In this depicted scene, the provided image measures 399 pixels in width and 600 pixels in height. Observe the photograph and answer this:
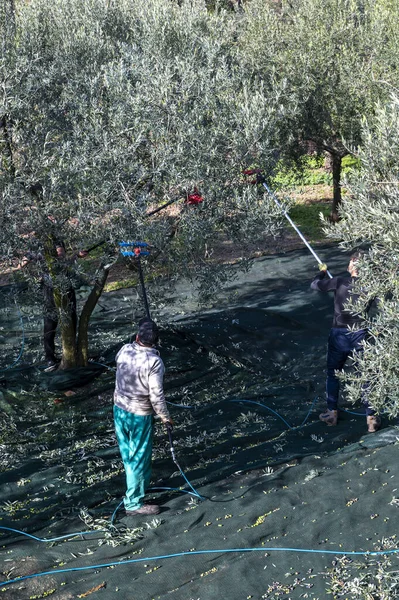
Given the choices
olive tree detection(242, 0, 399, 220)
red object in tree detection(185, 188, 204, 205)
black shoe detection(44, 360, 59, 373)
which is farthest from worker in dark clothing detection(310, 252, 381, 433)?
olive tree detection(242, 0, 399, 220)

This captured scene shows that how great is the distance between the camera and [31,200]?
7848mm

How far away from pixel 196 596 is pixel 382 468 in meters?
2.31

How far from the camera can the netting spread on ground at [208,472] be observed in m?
5.29

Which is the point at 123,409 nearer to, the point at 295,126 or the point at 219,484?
the point at 219,484

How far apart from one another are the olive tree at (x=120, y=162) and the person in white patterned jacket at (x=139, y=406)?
6.04 feet

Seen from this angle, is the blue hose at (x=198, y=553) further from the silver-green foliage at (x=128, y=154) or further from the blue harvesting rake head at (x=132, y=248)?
the silver-green foliage at (x=128, y=154)

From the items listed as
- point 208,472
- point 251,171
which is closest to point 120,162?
point 251,171

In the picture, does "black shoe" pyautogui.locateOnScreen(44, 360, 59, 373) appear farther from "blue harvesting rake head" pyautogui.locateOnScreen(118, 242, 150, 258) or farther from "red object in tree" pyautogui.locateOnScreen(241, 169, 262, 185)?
"red object in tree" pyautogui.locateOnScreen(241, 169, 262, 185)

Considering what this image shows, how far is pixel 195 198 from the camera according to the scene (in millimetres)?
8383

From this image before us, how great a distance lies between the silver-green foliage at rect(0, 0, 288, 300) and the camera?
7.79m

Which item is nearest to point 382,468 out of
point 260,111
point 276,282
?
point 260,111

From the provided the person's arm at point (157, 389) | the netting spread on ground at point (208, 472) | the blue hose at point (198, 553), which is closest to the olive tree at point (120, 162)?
the netting spread on ground at point (208, 472)

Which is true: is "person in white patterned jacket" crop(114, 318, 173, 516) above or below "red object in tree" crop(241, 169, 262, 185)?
below

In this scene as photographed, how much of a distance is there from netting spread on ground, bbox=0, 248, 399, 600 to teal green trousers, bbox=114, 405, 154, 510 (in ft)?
0.88
